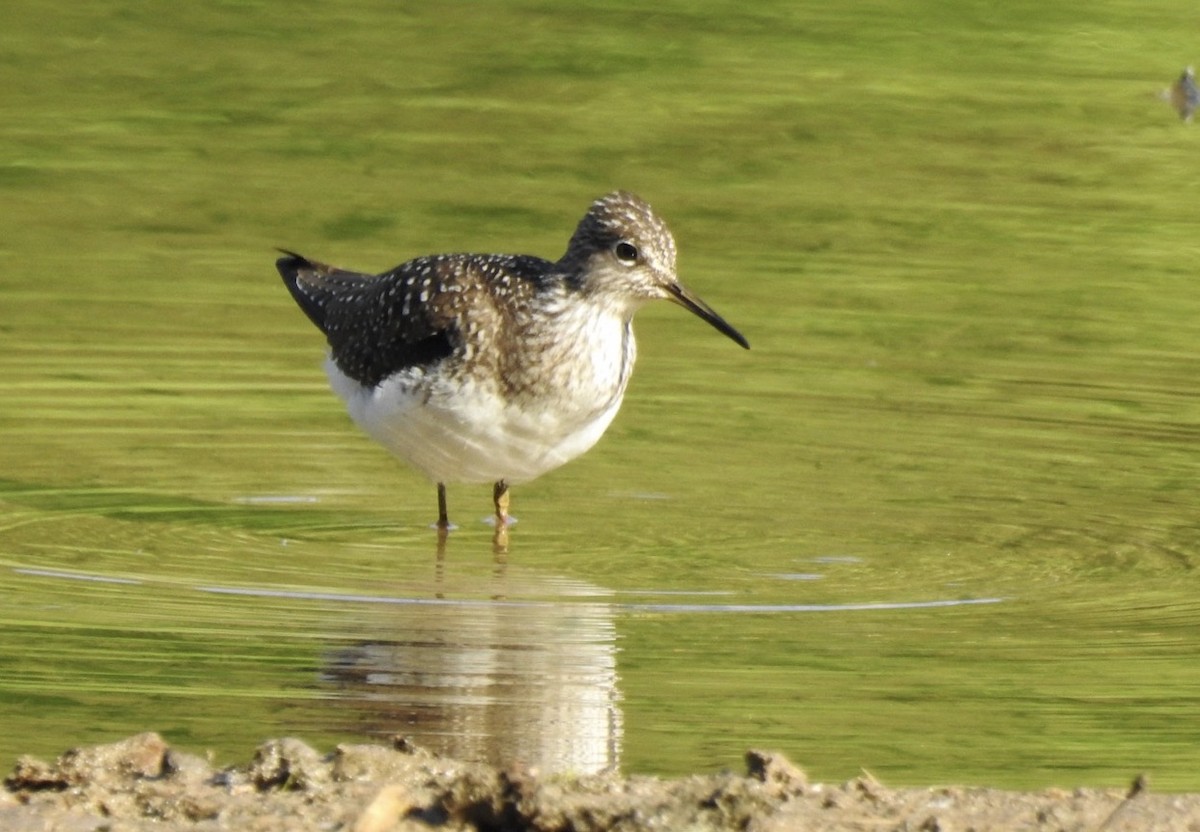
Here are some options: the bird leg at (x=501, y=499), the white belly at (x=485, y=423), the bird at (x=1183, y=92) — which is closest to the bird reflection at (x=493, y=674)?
the white belly at (x=485, y=423)

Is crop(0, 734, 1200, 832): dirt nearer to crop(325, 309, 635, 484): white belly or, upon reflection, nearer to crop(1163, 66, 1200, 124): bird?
crop(325, 309, 635, 484): white belly

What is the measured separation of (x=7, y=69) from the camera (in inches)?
605

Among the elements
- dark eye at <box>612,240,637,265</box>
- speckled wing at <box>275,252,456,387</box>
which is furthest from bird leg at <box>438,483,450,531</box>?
dark eye at <box>612,240,637,265</box>

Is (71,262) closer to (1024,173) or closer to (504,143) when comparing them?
(504,143)

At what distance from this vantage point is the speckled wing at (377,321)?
885cm

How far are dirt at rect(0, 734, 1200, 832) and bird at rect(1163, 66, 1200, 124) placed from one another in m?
10.4

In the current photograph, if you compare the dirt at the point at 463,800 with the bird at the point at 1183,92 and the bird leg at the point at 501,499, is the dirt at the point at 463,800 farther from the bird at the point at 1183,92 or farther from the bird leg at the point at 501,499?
the bird at the point at 1183,92

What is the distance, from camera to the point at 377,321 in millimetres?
9219

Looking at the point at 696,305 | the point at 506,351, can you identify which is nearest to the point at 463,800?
the point at 506,351

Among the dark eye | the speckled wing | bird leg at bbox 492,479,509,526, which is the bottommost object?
bird leg at bbox 492,479,509,526

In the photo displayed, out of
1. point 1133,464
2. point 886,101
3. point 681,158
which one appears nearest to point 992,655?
point 1133,464

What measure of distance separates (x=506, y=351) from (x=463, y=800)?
149 inches

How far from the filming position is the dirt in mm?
5094

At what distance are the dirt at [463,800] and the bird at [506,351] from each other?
3238 millimetres
